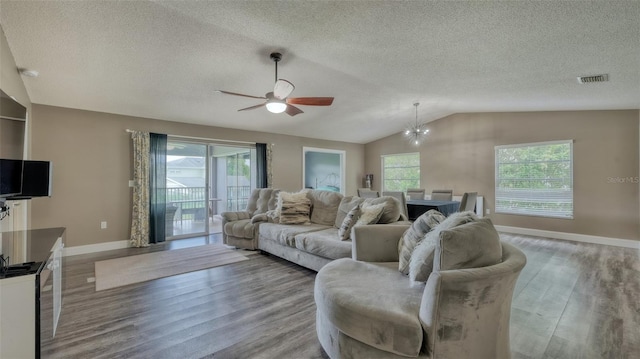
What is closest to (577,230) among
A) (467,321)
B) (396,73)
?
(396,73)

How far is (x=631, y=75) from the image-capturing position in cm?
332

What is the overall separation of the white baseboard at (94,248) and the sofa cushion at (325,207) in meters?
3.43

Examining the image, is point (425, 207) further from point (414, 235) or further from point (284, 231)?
point (414, 235)

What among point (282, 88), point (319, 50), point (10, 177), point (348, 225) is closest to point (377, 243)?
point (348, 225)

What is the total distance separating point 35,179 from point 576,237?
27.1 feet

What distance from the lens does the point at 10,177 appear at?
2148 millimetres

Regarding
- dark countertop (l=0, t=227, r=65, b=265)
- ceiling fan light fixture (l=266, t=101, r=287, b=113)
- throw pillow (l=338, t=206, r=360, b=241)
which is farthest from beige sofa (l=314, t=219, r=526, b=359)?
ceiling fan light fixture (l=266, t=101, r=287, b=113)

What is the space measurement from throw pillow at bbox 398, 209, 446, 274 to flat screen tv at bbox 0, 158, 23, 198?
3028 mm

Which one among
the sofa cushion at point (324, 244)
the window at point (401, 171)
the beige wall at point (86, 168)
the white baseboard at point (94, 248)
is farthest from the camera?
the window at point (401, 171)

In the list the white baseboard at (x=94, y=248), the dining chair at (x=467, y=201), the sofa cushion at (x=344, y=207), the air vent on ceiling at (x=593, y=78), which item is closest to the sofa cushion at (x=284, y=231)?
the sofa cushion at (x=344, y=207)

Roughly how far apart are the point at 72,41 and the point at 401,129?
711 cm

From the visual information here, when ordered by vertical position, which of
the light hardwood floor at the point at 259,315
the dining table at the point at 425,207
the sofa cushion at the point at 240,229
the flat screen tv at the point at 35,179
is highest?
the flat screen tv at the point at 35,179

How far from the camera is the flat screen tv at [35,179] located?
2438 mm

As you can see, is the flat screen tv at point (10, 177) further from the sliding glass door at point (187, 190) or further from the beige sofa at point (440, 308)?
the sliding glass door at point (187, 190)
